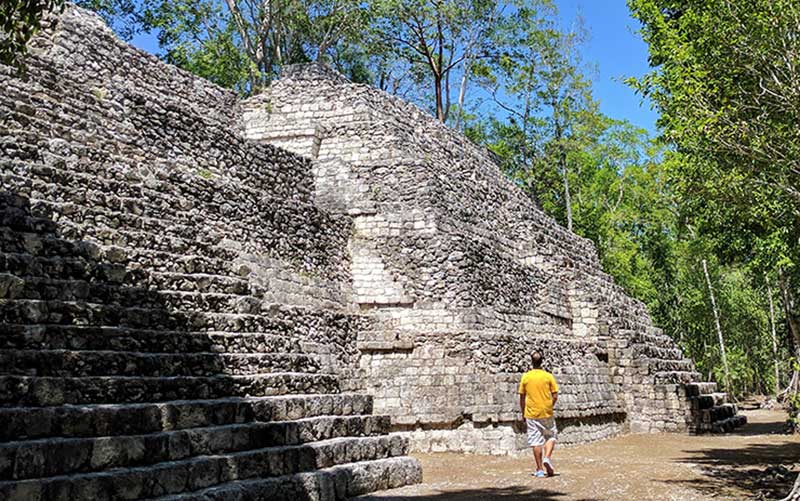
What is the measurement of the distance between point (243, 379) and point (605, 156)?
2779 centimetres

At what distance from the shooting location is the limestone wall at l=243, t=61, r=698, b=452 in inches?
417

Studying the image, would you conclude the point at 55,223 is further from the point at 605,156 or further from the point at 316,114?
the point at 605,156

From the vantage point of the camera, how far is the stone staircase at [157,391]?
480 cm

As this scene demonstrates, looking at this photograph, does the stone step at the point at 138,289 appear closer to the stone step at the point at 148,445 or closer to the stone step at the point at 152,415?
the stone step at the point at 152,415

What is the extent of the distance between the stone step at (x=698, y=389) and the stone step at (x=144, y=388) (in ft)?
33.9

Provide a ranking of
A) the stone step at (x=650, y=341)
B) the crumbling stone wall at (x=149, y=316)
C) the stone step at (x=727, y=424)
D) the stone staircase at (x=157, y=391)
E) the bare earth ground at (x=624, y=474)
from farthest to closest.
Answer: the stone step at (x=650, y=341), the stone step at (x=727, y=424), the bare earth ground at (x=624, y=474), the crumbling stone wall at (x=149, y=316), the stone staircase at (x=157, y=391)

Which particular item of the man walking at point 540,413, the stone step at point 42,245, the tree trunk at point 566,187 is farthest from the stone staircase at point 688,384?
the stone step at point 42,245

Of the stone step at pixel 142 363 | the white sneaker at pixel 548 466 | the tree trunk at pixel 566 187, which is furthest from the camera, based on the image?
the tree trunk at pixel 566 187

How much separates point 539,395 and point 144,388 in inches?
182

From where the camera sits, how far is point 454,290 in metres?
11.9

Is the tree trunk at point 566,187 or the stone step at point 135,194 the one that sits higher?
the tree trunk at point 566,187

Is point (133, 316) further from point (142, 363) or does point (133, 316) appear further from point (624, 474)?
point (624, 474)

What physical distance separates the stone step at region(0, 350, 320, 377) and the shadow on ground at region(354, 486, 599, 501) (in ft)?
5.38

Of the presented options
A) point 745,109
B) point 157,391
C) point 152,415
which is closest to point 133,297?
point 157,391
